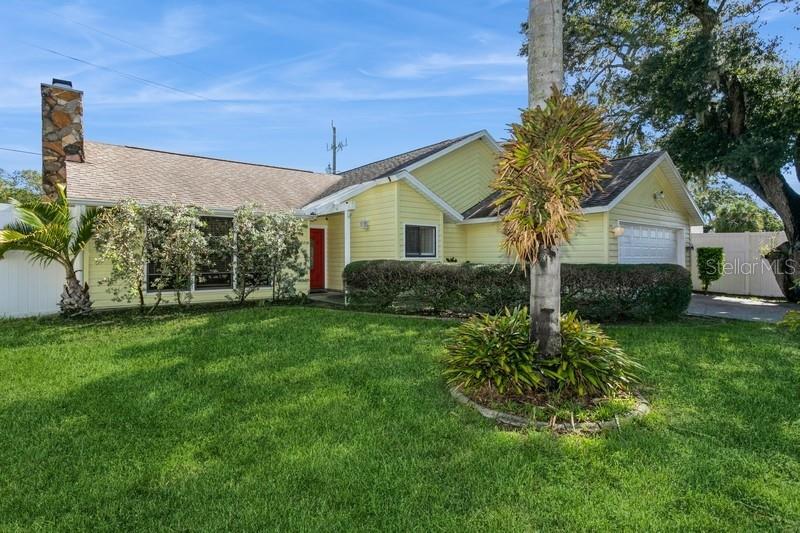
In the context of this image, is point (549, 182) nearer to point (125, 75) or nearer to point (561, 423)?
point (561, 423)

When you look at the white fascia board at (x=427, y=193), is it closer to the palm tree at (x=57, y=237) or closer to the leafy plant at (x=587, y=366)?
the palm tree at (x=57, y=237)

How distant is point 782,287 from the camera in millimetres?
13695

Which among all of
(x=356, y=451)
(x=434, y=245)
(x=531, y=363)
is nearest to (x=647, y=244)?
(x=434, y=245)

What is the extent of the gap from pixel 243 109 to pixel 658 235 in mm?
18550

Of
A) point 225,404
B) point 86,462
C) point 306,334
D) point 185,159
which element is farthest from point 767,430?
point 185,159

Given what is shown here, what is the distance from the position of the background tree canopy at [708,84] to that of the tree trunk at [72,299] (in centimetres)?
1413

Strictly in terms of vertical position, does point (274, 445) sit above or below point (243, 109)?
below

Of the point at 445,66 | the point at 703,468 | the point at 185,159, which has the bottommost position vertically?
the point at 703,468

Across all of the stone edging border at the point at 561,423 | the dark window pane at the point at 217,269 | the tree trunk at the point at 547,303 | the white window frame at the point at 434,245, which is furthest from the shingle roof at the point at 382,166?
the stone edging border at the point at 561,423

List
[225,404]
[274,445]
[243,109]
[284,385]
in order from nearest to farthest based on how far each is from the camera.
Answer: [274,445] < [225,404] < [284,385] < [243,109]

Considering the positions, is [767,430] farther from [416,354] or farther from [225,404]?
[225,404]

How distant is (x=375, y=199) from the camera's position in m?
13.2

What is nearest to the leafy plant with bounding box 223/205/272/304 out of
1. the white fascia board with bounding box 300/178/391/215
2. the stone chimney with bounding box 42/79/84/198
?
the white fascia board with bounding box 300/178/391/215

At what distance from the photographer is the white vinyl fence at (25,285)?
9.69 meters
